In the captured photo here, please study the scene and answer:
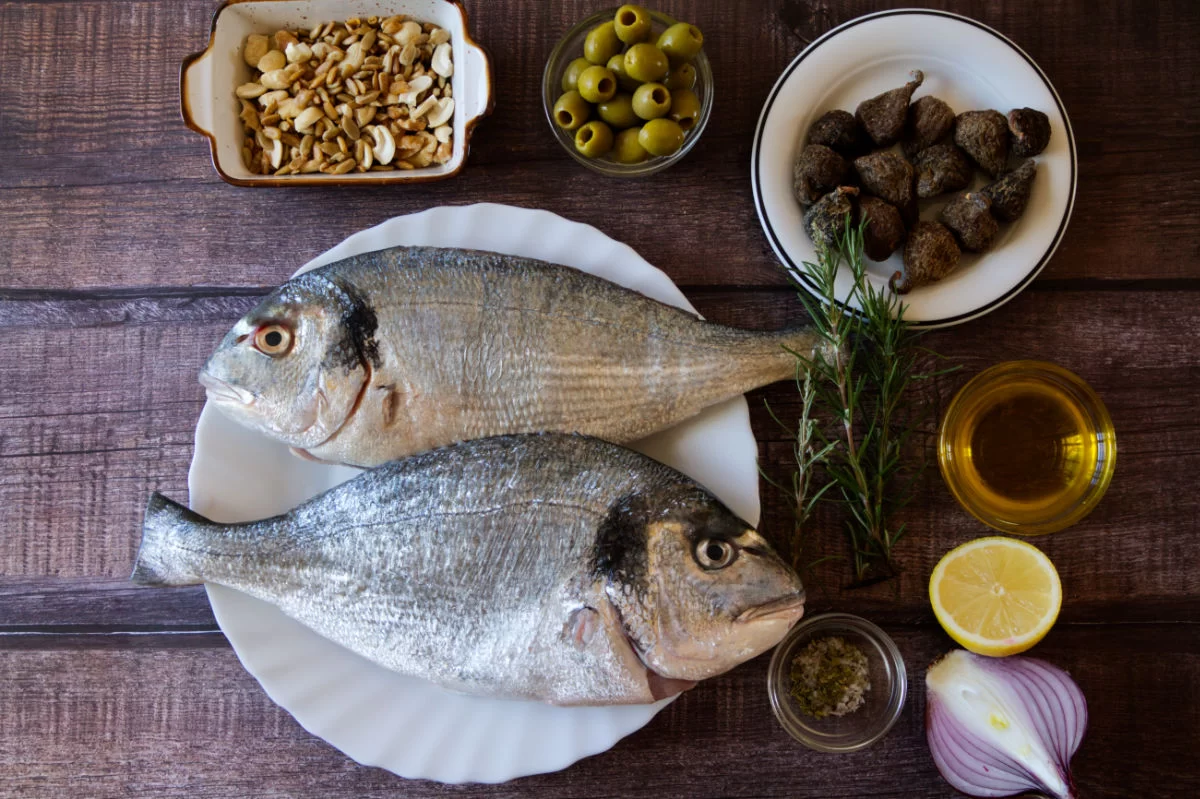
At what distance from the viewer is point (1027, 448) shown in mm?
1468

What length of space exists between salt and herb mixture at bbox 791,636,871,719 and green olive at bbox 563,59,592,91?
105 centimetres

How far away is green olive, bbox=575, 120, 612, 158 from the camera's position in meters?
1.43

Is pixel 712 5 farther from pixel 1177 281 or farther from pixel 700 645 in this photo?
pixel 700 645

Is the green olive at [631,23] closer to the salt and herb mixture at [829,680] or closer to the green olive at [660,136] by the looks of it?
the green olive at [660,136]

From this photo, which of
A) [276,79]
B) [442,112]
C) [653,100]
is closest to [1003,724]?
[653,100]

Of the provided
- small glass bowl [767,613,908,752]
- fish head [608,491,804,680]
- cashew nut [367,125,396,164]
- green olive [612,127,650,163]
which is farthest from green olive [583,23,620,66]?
small glass bowl [767,613,908,752]

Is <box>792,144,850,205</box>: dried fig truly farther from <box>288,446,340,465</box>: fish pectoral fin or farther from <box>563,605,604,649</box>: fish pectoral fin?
<box>288,446,340,465</box>: fish pectoral fin

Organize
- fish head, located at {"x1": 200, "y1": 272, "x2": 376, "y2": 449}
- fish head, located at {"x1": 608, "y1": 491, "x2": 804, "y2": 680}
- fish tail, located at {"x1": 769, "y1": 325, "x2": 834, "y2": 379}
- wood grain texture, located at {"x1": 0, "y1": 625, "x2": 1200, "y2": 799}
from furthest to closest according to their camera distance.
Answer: wood grain texture, located at {"x1": 0, "y1": 625, "x2": 1200, "y2": 799}, fish tail, located at {"x1": 769, "y1": 325, "x2": 834, "y2": 379}, fish head, located at {"x1": 200, "y1": 272, "x2": 376, "y2": 449}, fish head, located at {"x1": 608, "y1": 491, "x2": 804, "y2": 680}

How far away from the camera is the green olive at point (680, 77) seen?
145cm

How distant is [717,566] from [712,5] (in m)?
1.06

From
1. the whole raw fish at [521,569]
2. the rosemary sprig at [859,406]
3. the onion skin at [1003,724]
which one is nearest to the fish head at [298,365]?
the whole raw fish at [521,569]

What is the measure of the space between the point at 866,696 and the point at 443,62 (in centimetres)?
130

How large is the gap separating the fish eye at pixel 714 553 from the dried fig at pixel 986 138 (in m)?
0.82

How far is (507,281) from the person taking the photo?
1.34 m
